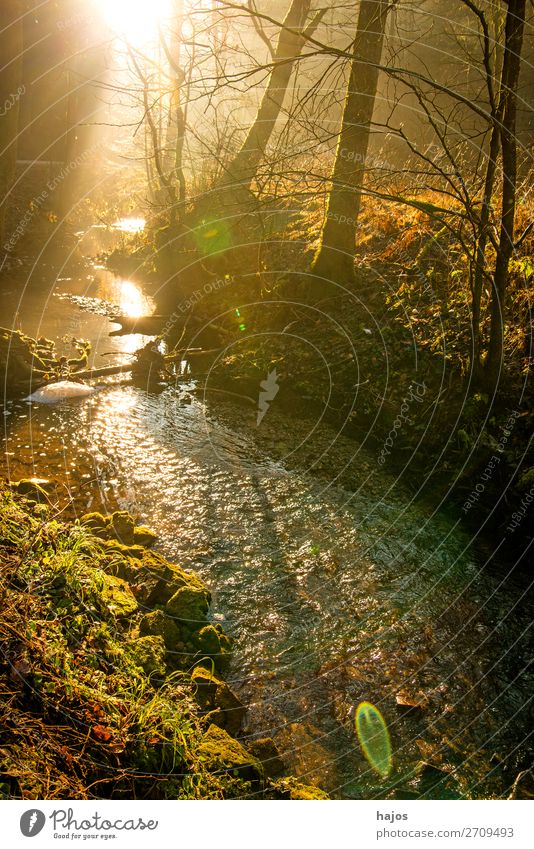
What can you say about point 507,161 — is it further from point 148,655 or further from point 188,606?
point 148,655

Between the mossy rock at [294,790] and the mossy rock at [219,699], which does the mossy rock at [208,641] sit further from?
the mossy rock at [294,790]

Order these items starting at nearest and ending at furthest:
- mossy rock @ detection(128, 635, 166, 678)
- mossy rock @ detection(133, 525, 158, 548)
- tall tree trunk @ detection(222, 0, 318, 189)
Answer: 1. mossy rock @ detection(128, 635, 166, 678)
2. mossy rock @ detection(133, 525, 158, 548)
3. tall tree trunk @ detection(222, 0, 318, 189)

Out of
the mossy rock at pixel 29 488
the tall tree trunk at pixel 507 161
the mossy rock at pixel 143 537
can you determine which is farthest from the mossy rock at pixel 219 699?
the tall tree trunk at pixel 507 161

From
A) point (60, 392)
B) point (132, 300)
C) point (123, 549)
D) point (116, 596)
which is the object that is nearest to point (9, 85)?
point (132, 300)

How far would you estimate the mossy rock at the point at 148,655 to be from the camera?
3895 mm

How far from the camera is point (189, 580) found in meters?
5.10

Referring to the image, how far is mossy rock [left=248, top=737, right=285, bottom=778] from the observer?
3.71 meters

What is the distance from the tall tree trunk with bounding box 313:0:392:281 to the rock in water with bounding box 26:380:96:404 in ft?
→ 15.0

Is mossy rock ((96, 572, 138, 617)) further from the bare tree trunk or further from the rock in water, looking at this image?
the bare tree trunk

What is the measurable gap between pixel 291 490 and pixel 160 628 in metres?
2.95

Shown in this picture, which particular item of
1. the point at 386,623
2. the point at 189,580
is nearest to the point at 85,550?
the point at 189,580

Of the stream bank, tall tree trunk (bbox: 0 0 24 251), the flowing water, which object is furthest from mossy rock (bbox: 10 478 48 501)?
tall tree trunk (bbox: 0 0 24 251)

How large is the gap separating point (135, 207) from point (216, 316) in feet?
53.9

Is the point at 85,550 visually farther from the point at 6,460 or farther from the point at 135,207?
the point at 135,207
